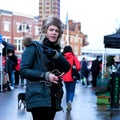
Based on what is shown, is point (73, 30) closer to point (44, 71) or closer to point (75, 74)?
point (75, 74)

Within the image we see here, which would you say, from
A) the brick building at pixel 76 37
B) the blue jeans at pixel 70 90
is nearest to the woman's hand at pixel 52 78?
the blue jeans at pixel 70 90

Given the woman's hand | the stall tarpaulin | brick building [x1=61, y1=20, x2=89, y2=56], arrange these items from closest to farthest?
the woman's hand → the stall tarpaulin → brick building [x1=61, y1=20, x2=89, y2=56]

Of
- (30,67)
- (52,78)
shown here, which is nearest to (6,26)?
(30,67)

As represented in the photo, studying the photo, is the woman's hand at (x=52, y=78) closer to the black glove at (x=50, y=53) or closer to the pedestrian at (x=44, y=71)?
the pedestrian at (x=44, y=71)

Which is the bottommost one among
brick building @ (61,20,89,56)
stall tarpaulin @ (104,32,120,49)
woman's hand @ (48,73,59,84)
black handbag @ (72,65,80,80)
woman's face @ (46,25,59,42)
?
black handbag @ (72,65,80,80)

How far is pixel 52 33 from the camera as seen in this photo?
4043 mm

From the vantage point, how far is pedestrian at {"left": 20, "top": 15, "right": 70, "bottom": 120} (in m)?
3.91

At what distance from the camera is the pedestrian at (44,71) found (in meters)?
3.91

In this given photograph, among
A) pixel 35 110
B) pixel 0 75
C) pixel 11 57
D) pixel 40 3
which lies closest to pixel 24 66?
pixel 35 110

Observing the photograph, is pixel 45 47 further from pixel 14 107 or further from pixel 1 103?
pixel 1 103

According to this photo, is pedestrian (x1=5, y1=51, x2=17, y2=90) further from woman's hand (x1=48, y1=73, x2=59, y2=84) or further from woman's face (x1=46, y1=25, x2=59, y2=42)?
woman's hand (x1=48, y1=73, x2=59, y2=84)

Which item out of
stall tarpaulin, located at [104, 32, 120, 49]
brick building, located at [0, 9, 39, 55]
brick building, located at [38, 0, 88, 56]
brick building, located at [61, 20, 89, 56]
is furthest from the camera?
brick building, located at [38, 0, 88, 56]

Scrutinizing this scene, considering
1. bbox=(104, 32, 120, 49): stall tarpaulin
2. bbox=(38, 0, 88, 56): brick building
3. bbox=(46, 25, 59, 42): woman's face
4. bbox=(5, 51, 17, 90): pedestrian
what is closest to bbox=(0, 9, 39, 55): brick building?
bbox=(38, 0, 88, 56): brick building

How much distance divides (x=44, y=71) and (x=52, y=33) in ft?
1.26
